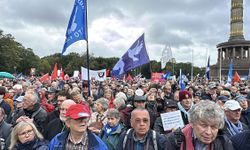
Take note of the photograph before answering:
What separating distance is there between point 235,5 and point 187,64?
33.5 meters

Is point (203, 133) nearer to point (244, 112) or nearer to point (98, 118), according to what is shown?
point (98, 118)

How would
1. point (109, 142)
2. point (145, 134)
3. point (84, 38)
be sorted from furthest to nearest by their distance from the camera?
point (84, 38) < point (109, 142) < point (145, 134)

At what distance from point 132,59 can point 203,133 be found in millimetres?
8847

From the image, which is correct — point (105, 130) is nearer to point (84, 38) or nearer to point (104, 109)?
point (104, 109)

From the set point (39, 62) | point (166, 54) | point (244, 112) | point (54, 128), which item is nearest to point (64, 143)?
point (54, 128)

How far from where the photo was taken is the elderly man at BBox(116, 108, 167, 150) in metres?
3.64

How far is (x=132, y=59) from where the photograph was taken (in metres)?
11.7

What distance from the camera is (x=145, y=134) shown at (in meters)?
3.70

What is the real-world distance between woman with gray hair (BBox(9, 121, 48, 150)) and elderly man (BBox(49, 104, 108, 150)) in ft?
1.71

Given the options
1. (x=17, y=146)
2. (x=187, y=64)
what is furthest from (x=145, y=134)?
(x=187, y=64)

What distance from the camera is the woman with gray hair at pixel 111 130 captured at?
453cm

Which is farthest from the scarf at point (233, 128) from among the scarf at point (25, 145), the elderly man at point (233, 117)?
the scarf at point (25, 145)

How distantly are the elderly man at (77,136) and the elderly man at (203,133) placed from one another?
851 mm

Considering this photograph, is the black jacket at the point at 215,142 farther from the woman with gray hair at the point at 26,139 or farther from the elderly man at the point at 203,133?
the woman with gray hair at the point at 26,139
